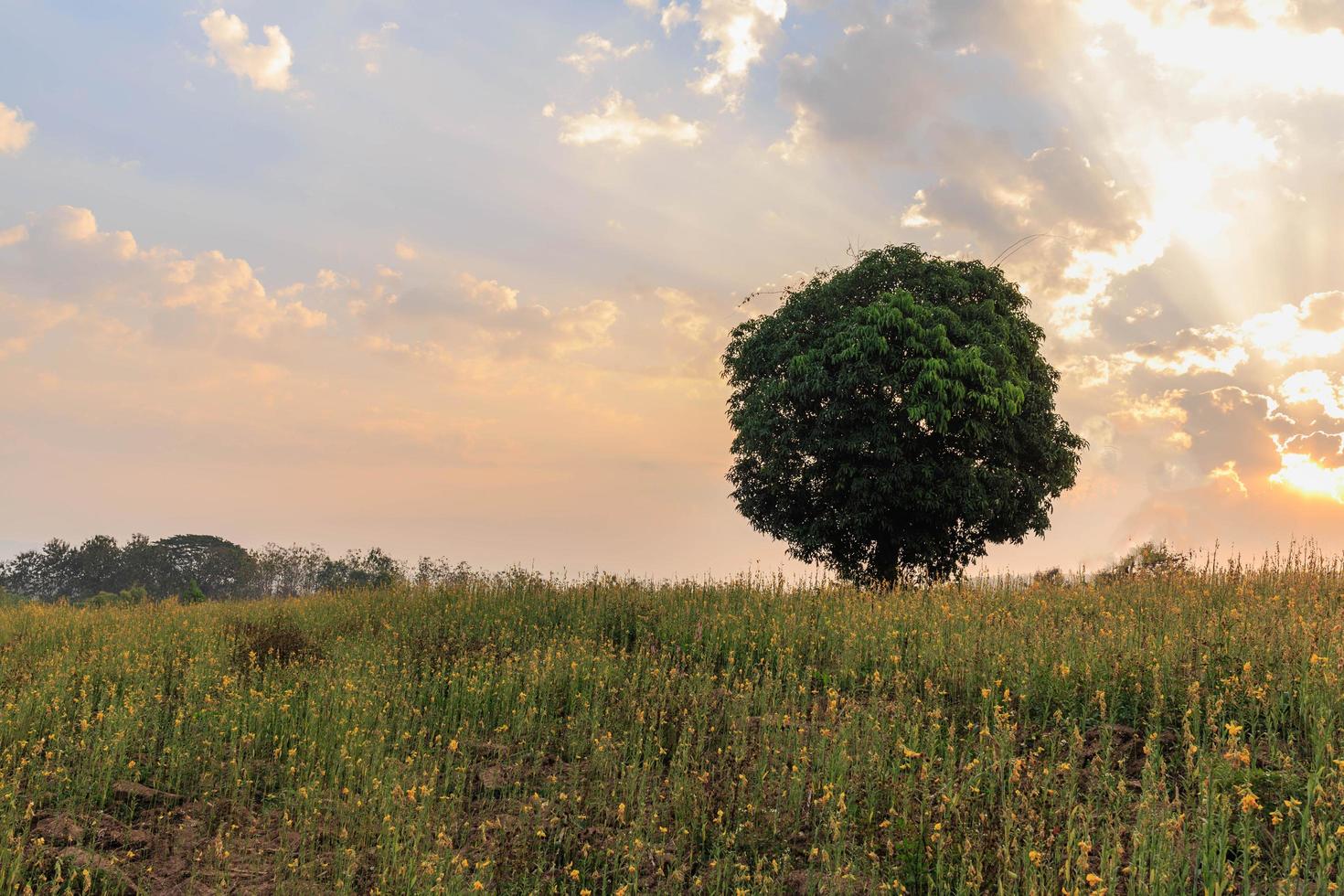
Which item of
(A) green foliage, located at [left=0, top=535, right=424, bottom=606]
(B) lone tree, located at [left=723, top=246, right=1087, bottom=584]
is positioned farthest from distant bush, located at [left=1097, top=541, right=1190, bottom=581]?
(A) green foliage, located at [left=0, top=535, right=424, bottom=606]

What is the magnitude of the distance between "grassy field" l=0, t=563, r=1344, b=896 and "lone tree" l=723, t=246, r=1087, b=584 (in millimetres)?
10231

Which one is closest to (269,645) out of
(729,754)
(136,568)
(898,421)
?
(729,754)

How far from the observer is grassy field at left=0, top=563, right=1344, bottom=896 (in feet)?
19.7

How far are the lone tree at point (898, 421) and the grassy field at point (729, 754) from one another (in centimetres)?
1023

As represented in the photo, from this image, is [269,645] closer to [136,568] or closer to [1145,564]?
[1145,564]

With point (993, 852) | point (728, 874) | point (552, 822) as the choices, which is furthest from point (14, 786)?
point (993, 852)

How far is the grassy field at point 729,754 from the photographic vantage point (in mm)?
5992

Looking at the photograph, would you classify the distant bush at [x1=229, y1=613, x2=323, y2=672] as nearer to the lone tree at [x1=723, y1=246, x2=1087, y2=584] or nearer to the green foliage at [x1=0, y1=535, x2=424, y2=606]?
the lone tree at [x1=723, y1=246, x2=1087, y2=584]

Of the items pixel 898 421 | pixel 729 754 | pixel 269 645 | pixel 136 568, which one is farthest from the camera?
pixel 136 568

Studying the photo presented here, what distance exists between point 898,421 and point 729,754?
16.5 meters

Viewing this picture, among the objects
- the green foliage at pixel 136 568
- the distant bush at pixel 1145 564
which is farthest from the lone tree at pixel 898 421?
the green foliage at pixel 136 568

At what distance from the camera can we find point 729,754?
7875 mm

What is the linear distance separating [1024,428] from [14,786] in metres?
23.0

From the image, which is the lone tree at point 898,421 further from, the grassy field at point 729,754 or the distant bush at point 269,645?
the distant bush at point 269,645
